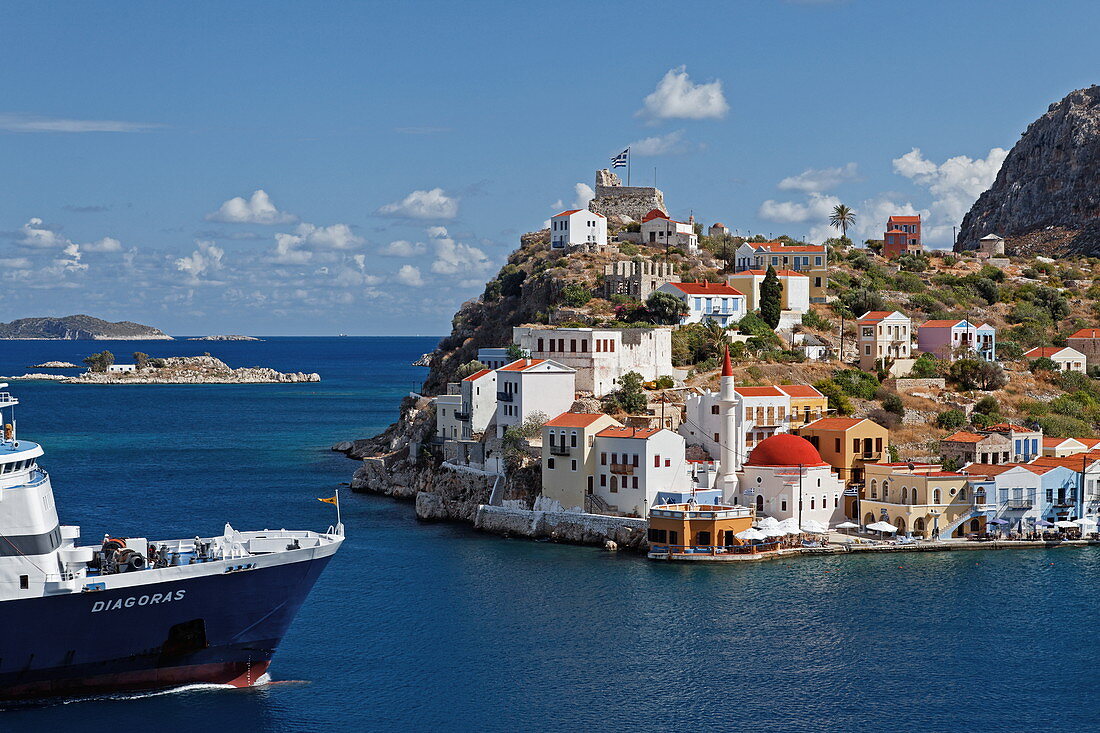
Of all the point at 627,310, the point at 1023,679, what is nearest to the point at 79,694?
the point at 1023,679

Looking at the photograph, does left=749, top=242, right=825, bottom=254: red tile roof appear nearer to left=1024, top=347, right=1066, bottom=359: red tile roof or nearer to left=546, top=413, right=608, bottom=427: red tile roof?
left=1024, top=347, right=1066, bottom=359: red tile roof

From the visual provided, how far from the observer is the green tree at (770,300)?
88.1 m

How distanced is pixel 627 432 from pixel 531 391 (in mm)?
8220

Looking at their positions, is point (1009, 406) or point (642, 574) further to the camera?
point (1009, 406)

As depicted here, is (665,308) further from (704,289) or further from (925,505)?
(925,505)

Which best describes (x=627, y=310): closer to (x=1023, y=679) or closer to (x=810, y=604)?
(x=810, y=604)

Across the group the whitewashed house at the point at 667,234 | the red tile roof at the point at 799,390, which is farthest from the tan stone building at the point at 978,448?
the whitewashed house at the point at 667,234

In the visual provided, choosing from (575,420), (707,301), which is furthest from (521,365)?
(707,301)

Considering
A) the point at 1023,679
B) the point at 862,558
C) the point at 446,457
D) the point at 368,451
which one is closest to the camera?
the point at 1023,679

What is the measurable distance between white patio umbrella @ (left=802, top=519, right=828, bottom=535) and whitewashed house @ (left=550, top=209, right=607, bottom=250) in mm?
46086

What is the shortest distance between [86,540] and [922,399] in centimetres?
4907

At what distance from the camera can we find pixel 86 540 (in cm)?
5469

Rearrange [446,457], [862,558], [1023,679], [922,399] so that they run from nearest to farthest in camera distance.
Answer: [1023,679] → [862,558] → [446,457] → [922,399]

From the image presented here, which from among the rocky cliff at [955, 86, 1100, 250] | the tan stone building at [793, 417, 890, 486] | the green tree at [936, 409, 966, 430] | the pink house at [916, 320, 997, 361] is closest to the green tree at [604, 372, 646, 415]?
the tan stone building at [793, 417, 890, 486]
